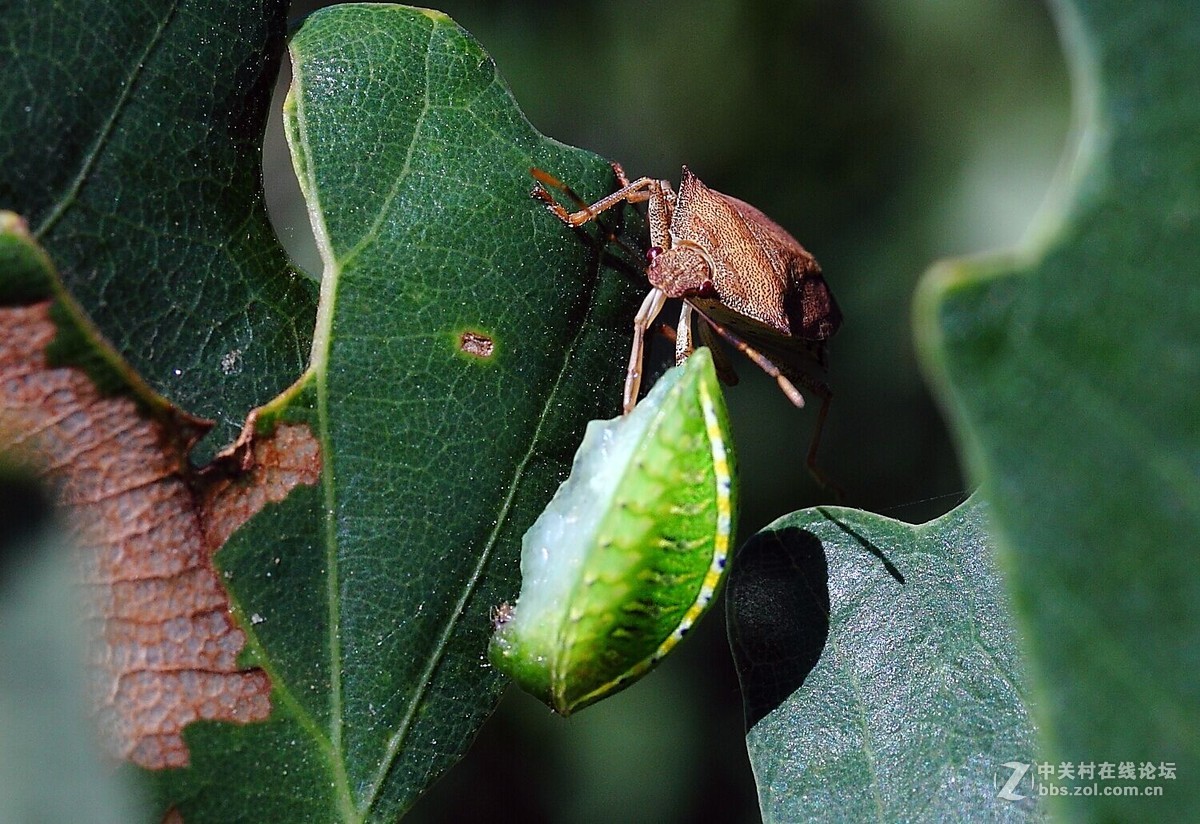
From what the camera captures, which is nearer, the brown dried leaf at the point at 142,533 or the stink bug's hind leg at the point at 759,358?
the brown dried leaf at the point at 142,533

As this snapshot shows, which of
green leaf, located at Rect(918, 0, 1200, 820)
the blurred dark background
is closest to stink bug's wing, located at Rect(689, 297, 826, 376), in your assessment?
the blurred dark background

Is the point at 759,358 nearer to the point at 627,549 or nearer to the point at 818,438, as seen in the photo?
the point at 818,438

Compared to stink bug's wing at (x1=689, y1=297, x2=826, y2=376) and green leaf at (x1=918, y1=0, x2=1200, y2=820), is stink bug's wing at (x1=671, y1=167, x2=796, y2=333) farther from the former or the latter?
green leaf at (x1=918, y1=0, x2=1200, y2=820)

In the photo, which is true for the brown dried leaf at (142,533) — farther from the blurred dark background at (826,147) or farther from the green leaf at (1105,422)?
the blurred dark background at (826,147)

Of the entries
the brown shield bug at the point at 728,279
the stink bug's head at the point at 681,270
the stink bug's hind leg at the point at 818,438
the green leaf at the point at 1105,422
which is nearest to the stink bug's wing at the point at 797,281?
the brown shield bug at the point at 728,279

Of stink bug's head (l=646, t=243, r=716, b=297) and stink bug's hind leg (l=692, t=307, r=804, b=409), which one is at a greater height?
stink bug's head (l=646, t=243, r=716, b=297)

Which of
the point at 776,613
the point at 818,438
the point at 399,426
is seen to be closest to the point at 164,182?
the point at 399,426
